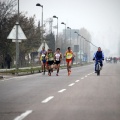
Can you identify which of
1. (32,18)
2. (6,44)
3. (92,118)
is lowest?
(92,118)

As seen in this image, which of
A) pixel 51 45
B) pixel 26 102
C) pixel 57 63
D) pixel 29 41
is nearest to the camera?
pixel 26 102

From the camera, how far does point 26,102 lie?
10.3 meters

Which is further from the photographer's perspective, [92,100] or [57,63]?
[57,63]

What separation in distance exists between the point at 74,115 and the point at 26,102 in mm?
2455

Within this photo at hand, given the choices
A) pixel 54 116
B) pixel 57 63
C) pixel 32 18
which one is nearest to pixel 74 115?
pixel 54 116

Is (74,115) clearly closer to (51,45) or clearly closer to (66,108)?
(66,108)

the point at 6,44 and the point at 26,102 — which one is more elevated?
the point at 6,44

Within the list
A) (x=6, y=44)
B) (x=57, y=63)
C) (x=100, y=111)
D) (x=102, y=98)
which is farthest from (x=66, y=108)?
(x=6, y=44)

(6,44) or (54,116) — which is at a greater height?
(6,44)

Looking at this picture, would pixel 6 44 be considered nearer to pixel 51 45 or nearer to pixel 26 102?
pixel 26 102

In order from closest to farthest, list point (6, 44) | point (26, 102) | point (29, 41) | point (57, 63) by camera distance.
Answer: point (26, 102) → point (57, 63) → point (6, 44) → point (29, 41)

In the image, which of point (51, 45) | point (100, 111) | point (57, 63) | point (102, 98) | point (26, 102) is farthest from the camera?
point (51, 45)

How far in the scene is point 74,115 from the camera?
26.6 ft

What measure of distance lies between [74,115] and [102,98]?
326 centimetres
